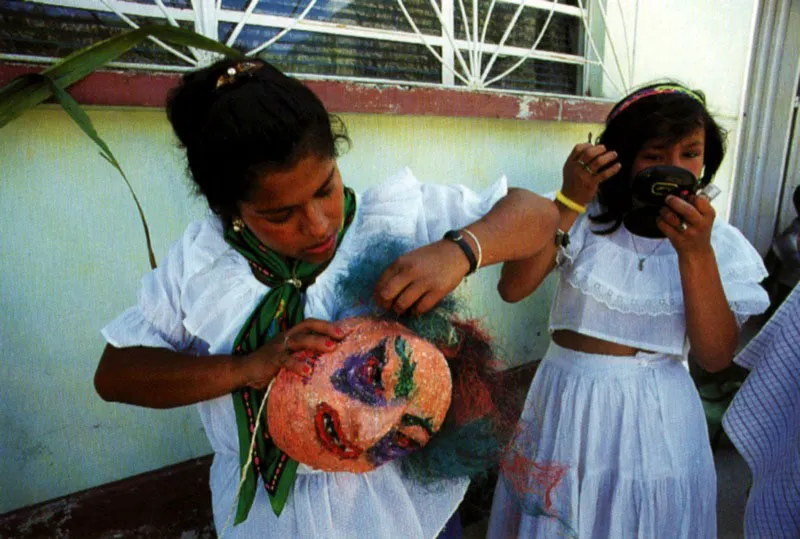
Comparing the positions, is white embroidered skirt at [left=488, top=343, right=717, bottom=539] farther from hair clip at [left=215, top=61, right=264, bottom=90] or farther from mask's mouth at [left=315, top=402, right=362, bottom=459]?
hair clip at [left=215, top=61, right=264, bottom=90]

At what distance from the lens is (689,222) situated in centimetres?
156

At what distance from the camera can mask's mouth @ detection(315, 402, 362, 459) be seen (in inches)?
37.3

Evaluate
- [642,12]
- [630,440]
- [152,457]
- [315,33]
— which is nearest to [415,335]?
[630,440]

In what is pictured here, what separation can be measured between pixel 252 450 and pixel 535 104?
2.17m

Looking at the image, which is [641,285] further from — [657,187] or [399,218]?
[399,218]

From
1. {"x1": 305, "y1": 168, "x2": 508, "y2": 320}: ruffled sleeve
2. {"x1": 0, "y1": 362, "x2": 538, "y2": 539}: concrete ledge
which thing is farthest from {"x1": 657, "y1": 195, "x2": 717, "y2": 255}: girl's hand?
{"x1": 0, "y1": 362, "x2": 538, "y2": 539}: concrete ledge

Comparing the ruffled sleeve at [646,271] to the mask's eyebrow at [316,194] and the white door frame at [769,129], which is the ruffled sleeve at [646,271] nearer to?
the mask's eyebrow at [316,194]

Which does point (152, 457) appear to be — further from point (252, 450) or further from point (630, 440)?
point (630, 440)

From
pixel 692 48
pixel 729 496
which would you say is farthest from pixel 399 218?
pixel 692 48

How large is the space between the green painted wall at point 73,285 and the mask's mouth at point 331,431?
1.19 meters

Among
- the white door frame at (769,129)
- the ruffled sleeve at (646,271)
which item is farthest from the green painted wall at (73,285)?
the white door frame at (769,129)

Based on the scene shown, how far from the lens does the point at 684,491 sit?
176 cm

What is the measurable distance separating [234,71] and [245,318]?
47 centimetres

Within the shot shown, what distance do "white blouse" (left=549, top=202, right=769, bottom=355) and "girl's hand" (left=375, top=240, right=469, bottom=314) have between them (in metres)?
0.86
